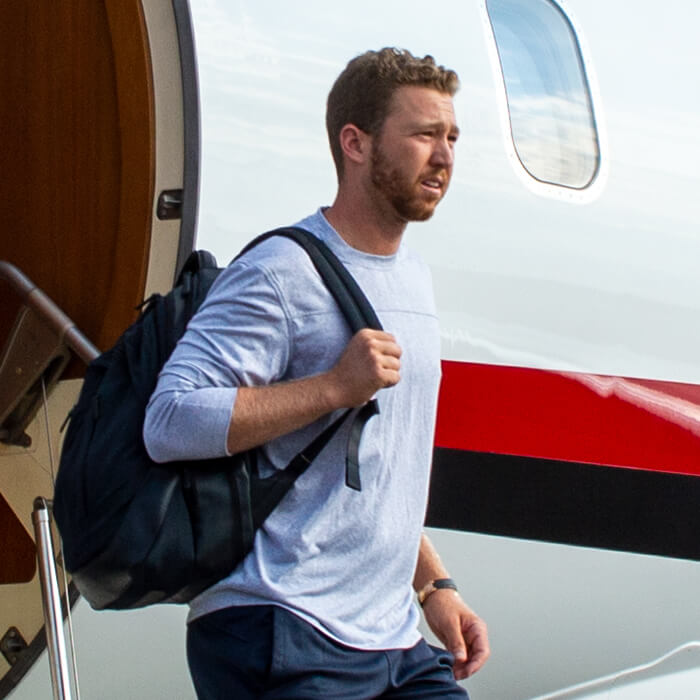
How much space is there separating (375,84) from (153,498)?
0.61 metres

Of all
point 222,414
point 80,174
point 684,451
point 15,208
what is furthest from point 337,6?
point 222,414

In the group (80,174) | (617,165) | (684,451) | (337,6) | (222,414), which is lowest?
(684,451)

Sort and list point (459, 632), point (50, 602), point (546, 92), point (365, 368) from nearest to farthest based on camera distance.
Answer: point (365, 368)
point (459, 632)
point (50, 602)
point (546, 92)

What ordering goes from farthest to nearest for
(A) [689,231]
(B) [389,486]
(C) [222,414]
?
(A) [689,231], (B) [389,486], (C) [222,414]

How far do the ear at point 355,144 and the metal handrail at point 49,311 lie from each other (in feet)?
3.18

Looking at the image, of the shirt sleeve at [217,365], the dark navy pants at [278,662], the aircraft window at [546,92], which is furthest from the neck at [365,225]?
the aircraft window at [546,92]

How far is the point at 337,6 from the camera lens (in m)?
2.60

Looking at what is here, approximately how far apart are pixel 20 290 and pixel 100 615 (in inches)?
27.1

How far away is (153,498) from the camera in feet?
5.13

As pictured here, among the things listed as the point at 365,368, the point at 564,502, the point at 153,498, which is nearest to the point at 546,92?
the point at 564,502

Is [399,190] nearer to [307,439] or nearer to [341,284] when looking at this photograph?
[341,284]

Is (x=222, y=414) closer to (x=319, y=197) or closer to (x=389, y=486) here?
(x=389, y=486)

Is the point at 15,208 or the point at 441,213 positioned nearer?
the point at 441,213

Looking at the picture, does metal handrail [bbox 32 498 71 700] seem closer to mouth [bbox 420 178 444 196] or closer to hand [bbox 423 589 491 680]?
hand [bbox 423 589 491 680]
